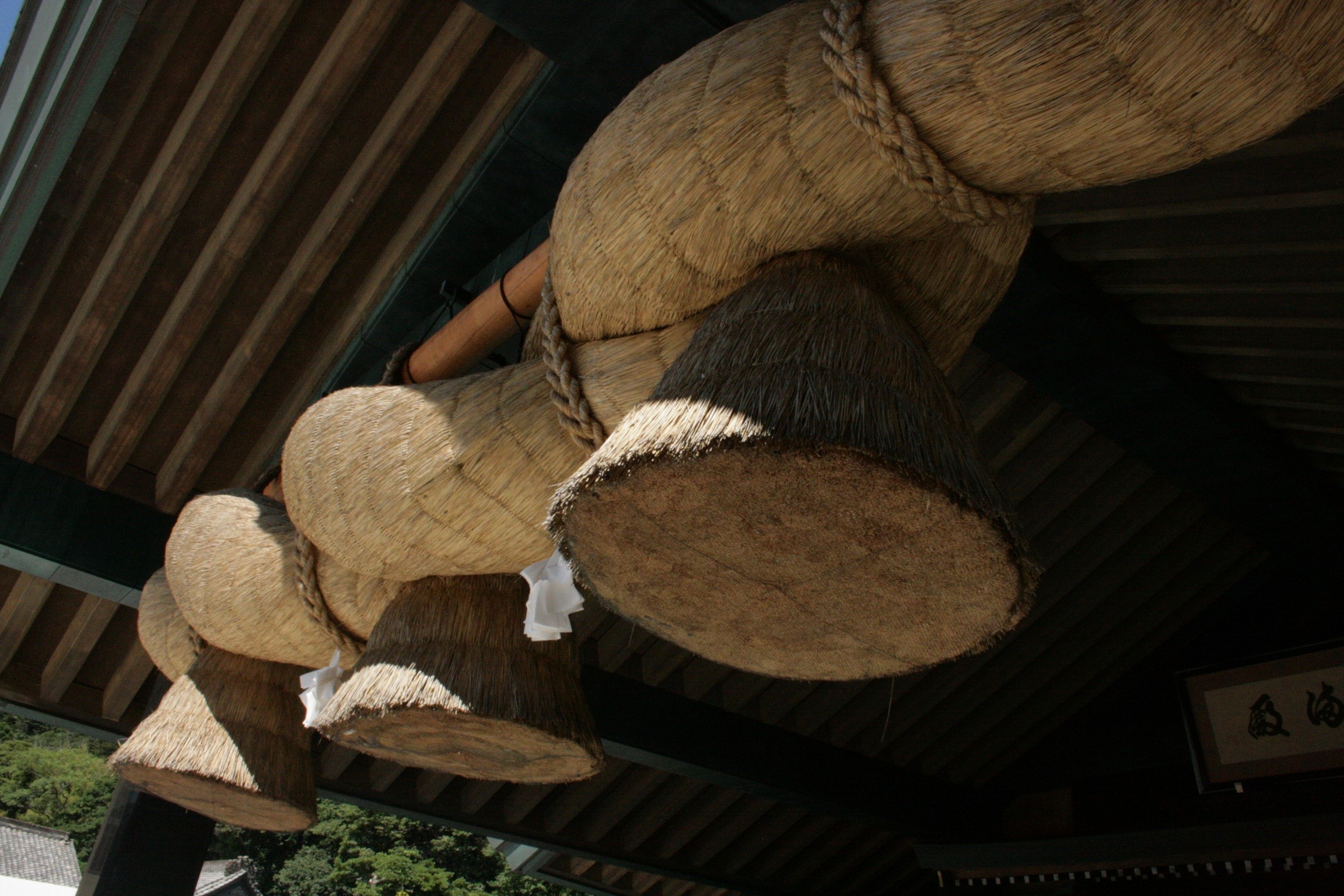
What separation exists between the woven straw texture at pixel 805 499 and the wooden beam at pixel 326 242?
4.80ft

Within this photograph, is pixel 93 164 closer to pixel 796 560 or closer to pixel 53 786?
pixel 796 560

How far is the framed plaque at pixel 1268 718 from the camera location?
3959mm

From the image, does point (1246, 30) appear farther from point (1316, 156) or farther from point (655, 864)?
point (655, 864)

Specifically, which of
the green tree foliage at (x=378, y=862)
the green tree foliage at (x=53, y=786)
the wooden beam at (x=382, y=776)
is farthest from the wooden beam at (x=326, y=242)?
the green tree foliage at (x=53, y=786)

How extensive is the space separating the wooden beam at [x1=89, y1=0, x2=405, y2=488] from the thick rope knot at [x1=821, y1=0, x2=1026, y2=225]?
1514mm

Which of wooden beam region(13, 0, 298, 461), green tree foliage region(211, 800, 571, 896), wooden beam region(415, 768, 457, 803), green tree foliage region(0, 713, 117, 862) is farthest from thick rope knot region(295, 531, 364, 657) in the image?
green tree foliage region(0, 713, 117, 862)

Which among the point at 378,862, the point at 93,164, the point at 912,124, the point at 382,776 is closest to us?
the point at 912,124

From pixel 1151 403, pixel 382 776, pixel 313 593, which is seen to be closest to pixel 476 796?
pixel 382 776

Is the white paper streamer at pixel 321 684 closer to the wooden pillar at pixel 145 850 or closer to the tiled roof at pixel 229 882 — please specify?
the wooden pillar at pixel 145 850

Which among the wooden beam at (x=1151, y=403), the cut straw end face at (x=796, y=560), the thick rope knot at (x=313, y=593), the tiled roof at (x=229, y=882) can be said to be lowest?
the tiled roof at (x=229, y=882)

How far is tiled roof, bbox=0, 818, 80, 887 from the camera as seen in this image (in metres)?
9.99

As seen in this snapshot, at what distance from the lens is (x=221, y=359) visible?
267 cm

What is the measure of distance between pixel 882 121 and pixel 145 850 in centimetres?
345

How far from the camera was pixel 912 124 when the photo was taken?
802 millimetres
